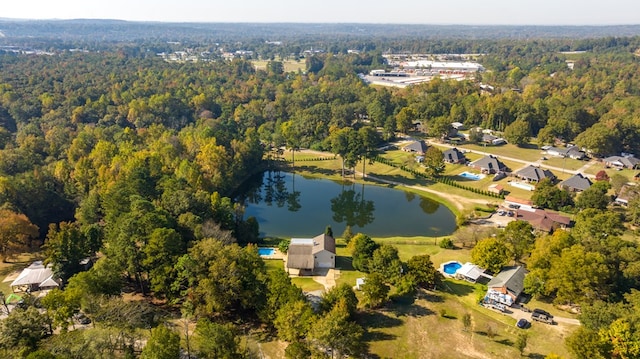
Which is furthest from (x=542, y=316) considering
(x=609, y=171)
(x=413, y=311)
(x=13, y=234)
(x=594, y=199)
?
(x=609, y=171)

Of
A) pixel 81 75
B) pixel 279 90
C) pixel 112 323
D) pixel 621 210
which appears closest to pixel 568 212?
pixel 621 210

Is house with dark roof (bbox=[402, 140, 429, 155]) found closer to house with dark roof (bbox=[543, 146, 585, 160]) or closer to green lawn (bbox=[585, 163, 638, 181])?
house with dark roof (bbox=[543, 146, 585, 160])

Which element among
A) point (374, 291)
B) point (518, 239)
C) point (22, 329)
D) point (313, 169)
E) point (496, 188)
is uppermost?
point (22, 329)

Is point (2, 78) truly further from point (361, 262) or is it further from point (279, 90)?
point (361, 262)

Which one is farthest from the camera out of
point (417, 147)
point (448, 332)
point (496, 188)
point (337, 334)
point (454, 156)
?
point (417, 147)

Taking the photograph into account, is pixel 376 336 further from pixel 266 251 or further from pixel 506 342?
pixel 266 251

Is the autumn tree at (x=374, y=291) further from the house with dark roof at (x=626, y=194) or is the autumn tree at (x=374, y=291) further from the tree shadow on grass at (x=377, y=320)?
the house with dark roof at (x=626, y=194)

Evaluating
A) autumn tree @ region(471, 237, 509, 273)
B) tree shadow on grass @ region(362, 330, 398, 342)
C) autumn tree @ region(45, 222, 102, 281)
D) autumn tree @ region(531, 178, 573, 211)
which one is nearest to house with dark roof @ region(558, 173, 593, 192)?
autumn tree @ region(531, 178, 573, 211)
